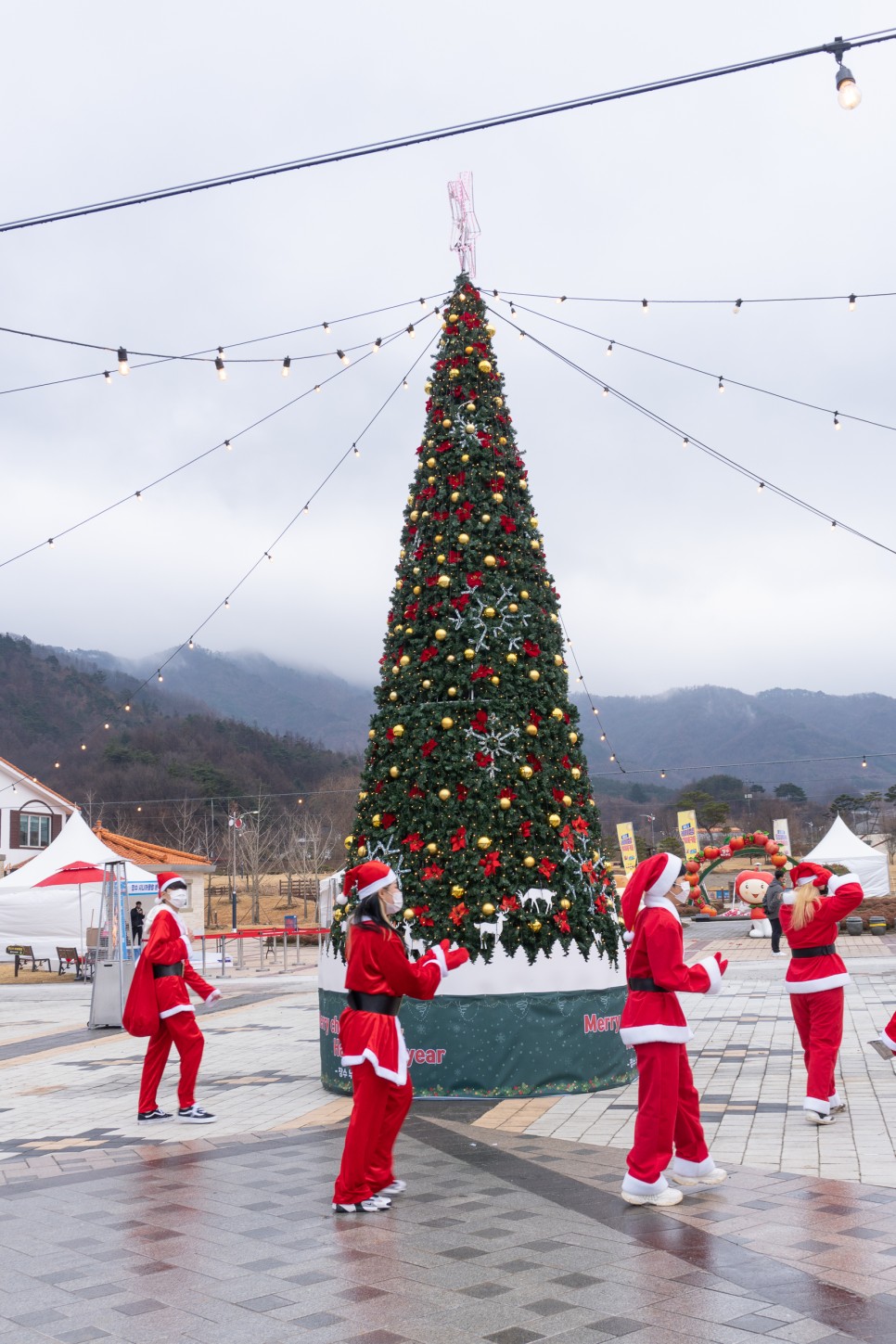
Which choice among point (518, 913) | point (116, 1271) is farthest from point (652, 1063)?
point (518, 913)

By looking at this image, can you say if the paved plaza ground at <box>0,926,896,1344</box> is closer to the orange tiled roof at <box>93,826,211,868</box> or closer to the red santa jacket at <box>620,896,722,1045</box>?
the red santa jacket at <box>620,896,722,1045</box>

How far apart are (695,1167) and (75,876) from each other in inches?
788

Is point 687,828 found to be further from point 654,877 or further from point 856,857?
point 654,877

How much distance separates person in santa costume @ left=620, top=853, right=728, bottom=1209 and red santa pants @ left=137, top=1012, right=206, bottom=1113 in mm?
3833

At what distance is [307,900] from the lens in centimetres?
4875

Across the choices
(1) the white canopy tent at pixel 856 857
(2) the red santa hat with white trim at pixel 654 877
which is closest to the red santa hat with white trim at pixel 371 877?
(2) the red santa hat with white trim at pixel 654 877

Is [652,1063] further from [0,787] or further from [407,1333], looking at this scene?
[0,787]

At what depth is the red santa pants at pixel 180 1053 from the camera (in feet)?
28.3

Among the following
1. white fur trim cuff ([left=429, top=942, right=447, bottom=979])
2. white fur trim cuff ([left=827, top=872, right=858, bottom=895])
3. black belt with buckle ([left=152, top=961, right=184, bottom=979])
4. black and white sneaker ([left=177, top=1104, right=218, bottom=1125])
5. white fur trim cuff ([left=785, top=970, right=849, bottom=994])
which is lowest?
black and white sneaker ([left=177, top=1104, right=218, bottom=1125])

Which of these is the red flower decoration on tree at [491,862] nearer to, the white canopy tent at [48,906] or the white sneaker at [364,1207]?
the white sneaker at [364,1207]

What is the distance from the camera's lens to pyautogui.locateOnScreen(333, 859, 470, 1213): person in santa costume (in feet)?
19.0

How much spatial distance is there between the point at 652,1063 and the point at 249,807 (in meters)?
74.2

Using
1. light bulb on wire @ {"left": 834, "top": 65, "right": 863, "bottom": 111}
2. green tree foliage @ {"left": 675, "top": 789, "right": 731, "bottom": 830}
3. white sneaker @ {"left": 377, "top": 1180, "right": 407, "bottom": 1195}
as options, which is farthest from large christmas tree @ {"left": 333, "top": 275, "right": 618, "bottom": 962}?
green tree foliage @ {"left": 675, "top": 789, "right": 731, "bottom": 830}

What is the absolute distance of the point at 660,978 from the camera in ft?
19.5
